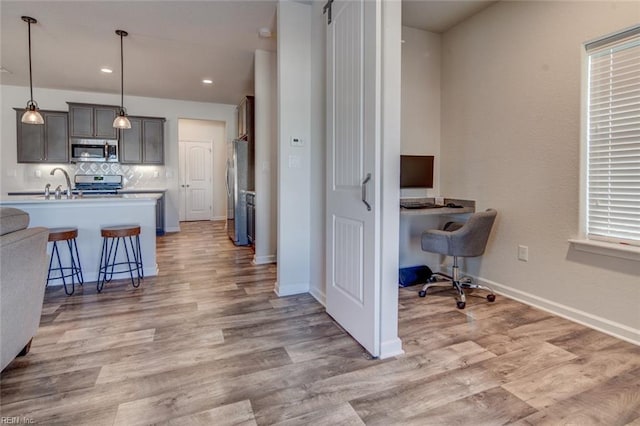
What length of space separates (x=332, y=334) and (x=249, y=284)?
1.40m

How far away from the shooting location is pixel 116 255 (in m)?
3.60

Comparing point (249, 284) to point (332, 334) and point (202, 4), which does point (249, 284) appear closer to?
point (332, 334)

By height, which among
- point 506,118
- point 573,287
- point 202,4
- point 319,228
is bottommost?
point 573,287

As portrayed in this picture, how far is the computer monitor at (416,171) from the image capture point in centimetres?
343

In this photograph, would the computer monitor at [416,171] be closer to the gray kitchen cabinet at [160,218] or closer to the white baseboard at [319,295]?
the white baseboard at [319,295]

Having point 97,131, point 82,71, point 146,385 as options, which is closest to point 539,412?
point 146,385

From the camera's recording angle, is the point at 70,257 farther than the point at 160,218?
No

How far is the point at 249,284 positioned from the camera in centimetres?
342

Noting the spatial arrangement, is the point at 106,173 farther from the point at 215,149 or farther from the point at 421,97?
the point at 421,97

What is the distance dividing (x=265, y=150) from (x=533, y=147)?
2.86m

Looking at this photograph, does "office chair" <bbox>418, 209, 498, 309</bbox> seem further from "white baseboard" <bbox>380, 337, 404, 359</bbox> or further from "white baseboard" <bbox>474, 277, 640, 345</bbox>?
"white baseboard" <bbox>380, 337, 404, 359</bbox>

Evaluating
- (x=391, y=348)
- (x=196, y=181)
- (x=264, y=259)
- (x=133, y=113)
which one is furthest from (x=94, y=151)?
(x=391, y=348)

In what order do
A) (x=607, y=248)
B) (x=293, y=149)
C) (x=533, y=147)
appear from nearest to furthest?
(x=607, y=248)
(x=533, y=147)
(x=293, y=149)

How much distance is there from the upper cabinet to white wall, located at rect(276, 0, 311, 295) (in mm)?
4710
